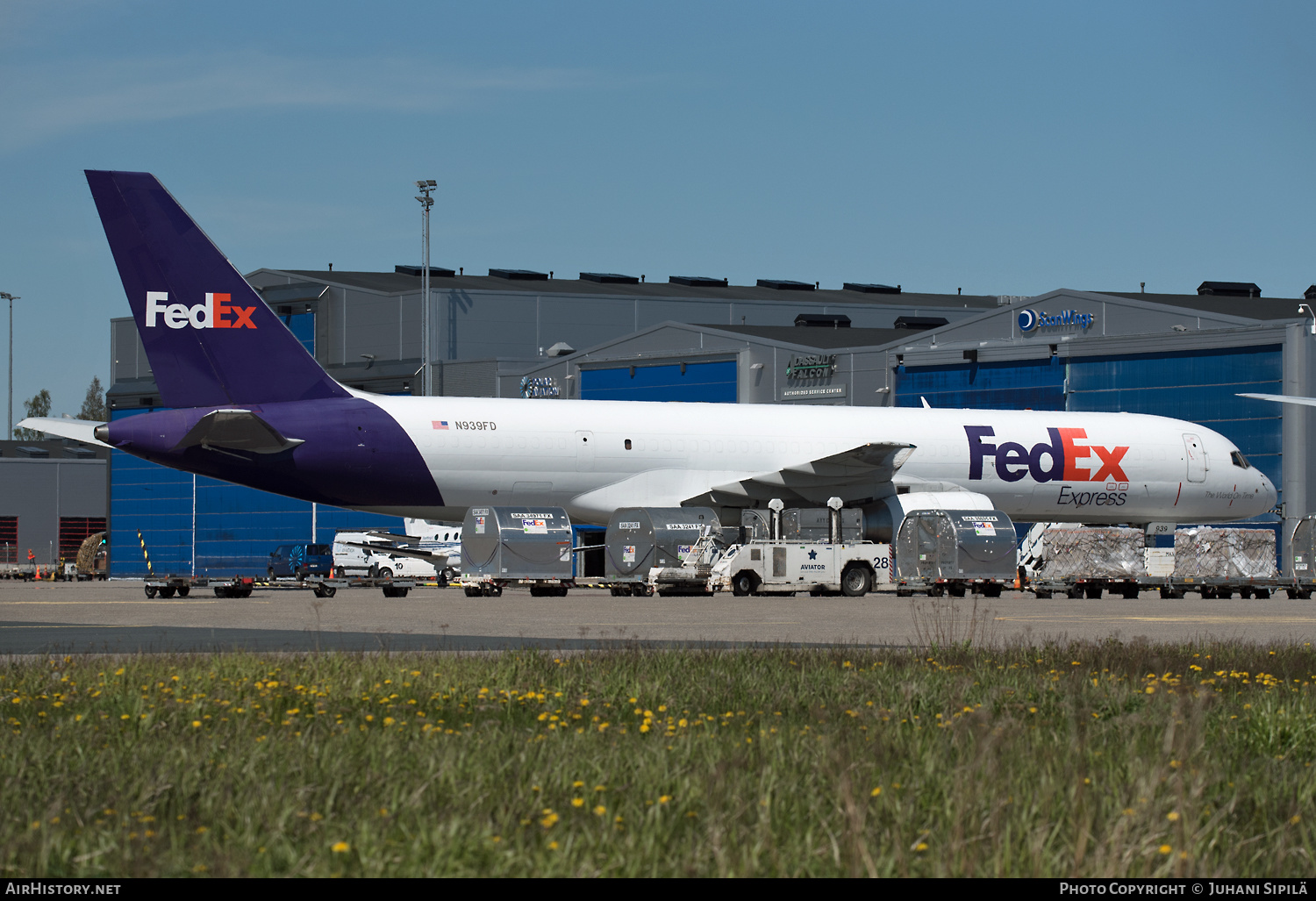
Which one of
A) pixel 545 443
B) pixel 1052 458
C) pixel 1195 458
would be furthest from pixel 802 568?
pixel 1195 458

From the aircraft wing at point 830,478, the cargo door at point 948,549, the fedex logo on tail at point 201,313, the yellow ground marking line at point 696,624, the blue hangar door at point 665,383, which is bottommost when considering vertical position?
the yellow ground marking line at point 696,624

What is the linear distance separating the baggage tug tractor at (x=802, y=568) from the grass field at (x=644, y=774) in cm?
2539

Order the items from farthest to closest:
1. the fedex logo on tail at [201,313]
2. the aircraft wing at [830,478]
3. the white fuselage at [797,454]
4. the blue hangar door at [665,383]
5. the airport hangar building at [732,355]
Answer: the blue hangar door at [665,383]
the airport hangar building at [732,355]
the aircraft wing at [830,478]
the white fuselage at [797,454]
the fedex logo on tail at [201,313]

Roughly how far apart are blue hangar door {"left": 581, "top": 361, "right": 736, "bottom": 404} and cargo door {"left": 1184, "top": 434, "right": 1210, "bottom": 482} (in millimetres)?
32486

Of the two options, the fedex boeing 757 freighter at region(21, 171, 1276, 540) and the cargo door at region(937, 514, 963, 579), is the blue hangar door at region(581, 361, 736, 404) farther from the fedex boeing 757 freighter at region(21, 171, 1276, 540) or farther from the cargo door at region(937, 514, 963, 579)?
the cargo door at region(937, 514, 963, 579)

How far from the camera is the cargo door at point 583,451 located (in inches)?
1553

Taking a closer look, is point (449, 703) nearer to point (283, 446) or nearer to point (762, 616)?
point (762, 616)

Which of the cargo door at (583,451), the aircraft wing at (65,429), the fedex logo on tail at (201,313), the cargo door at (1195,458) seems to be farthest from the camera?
the cargo door at (1195,458)

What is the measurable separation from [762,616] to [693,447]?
14.7 meters

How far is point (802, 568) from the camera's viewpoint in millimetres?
38688

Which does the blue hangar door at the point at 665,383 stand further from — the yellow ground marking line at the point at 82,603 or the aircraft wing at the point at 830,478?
the yellow ground marking line at the point at 82,603

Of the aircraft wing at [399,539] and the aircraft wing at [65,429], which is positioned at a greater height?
the aircraft wing at [65,429]

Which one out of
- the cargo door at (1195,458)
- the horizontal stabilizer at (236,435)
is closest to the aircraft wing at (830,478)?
the cargo door at (1195,458)

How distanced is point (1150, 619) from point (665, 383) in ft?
177
